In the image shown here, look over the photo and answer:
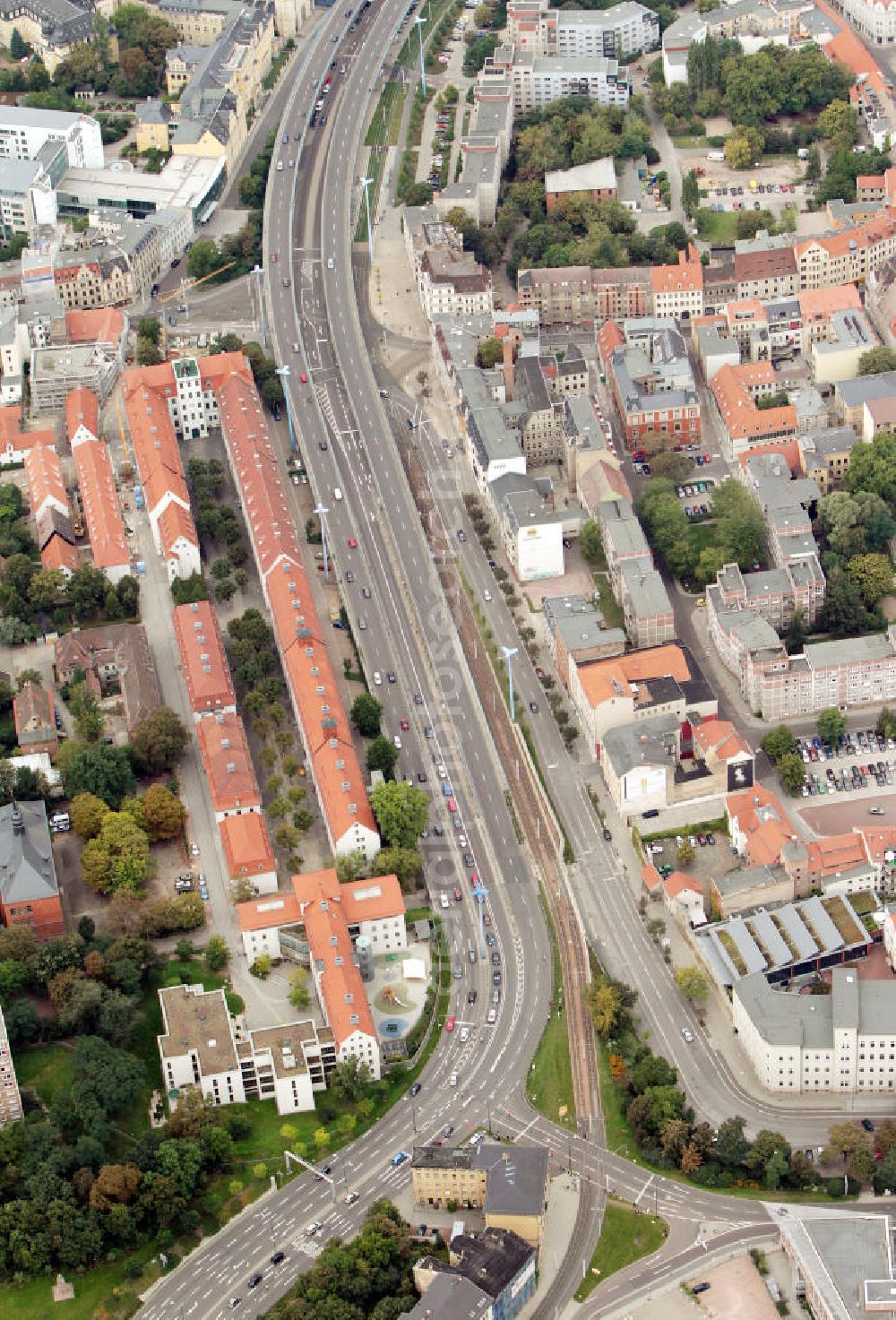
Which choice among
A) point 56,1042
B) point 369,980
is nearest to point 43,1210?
point 56,1042

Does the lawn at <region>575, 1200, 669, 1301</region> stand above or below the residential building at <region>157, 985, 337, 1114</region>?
below

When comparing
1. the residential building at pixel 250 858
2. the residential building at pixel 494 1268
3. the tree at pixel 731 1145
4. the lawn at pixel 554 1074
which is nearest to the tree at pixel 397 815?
the residential building at pixel 250 858

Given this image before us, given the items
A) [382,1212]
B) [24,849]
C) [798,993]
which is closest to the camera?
Answer: [382,1212]

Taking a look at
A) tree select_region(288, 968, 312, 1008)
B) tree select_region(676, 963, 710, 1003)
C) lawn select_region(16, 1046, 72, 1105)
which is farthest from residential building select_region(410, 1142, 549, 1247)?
lawn select_region(16, 1046, 72, 1105)

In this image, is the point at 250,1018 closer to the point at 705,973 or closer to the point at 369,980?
the point at 369,980

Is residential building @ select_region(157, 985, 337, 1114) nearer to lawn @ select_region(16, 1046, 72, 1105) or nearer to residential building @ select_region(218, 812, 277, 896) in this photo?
lawn @ select_region(16, 1046, 72, 1105)

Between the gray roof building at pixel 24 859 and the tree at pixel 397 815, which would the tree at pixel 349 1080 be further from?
the gray roof building at pixel 24 859

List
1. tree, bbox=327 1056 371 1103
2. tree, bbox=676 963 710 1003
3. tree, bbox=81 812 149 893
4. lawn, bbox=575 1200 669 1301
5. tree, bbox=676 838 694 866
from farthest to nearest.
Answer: tree, bbox=676 838 694 866, tree, bbox=81 812 149 893, tree, bbox=676 963 710 1003, tree, bbox=327 1056 371 1103, lawn, bbox=575 1200 669 1301
